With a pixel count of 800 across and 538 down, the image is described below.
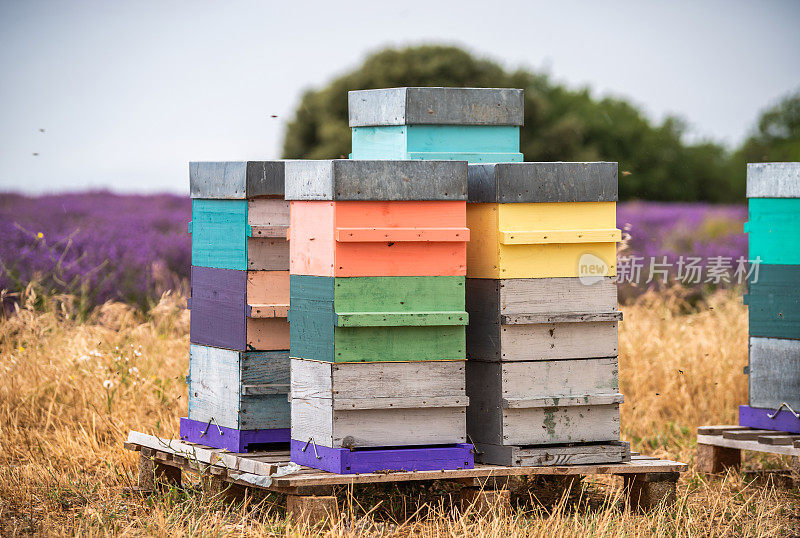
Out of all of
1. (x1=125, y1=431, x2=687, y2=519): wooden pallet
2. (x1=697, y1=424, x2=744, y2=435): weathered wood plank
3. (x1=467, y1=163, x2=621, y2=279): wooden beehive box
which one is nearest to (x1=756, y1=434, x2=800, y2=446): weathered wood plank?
(x1=697, y1=424, x2=744, y2=435): weathered wood plank

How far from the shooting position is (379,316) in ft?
17.5

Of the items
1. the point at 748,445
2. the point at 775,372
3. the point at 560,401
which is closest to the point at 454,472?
the point at 560,401

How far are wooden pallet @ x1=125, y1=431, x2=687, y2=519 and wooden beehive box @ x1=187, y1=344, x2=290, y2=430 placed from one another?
0.59 ft

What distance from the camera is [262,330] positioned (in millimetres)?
5914

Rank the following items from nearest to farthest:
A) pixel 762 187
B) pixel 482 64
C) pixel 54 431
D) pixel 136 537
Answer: pixel 136 537 → pixel 762 187 → pixel 54 431 → pixel 482 64

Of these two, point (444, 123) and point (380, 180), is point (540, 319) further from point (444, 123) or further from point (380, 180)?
point (444, 123)

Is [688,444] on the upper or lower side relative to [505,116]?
lower

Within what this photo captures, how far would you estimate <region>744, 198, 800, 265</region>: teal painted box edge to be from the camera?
6.82 m

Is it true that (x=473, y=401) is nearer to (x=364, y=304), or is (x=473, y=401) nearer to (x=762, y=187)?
(x=364, y=304)

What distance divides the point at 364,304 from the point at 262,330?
2.62ft

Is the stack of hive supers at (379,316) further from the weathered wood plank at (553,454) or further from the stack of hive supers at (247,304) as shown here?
the stack of hive supers at (247,304)

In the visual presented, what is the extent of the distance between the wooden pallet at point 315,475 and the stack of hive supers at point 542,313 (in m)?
0.11

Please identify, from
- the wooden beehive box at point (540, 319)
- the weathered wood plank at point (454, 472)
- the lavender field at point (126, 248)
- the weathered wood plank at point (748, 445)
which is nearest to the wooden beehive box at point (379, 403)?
the weathered wood plank at point (454, 472)

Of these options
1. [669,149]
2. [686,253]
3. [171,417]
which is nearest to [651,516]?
[171,417]
